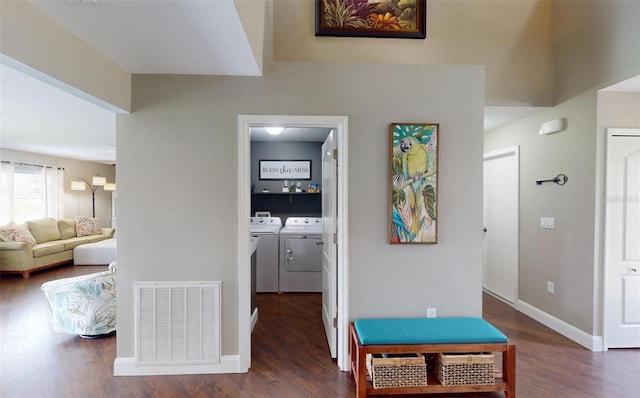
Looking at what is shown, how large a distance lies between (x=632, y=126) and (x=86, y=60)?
423cm

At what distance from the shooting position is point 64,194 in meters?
6.64

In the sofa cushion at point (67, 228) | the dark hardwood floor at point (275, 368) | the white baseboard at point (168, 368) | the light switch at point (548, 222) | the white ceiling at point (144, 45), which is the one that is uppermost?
the white ceiling at point (144, 45)

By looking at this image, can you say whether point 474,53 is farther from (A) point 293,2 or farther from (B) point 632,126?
(A) point 293,2

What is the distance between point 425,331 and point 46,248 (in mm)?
6304

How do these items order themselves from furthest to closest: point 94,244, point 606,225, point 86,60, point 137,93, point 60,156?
point 60,156, point 94,244, point 606,225, point 137,93, point 86,60

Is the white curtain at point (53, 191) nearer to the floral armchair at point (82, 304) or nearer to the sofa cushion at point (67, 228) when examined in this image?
the sofa cushion at point (67, 228)

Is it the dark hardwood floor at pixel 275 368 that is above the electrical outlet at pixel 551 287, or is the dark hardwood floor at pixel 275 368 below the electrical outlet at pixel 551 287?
below

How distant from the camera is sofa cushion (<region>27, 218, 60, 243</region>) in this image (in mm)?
5449

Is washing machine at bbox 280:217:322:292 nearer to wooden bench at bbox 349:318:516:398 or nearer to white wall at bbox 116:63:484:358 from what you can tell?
white wall at bbox 116:63:484:358

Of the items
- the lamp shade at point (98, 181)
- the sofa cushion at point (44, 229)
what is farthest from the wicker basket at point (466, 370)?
the lamp shade at point (98, 181)

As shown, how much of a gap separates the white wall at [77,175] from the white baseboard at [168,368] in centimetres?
564

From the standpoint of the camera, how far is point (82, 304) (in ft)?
9.22

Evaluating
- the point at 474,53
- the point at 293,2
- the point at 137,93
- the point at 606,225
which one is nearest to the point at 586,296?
the point at 606,225

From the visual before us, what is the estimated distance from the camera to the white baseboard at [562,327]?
2.60 metres
